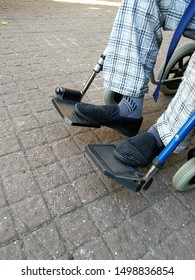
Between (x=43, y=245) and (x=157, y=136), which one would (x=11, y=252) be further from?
(x=157, y=136)

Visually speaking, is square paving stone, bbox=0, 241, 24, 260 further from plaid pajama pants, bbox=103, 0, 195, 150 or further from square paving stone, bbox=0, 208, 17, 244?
plaid pajama pants, bbox=103, 0, 195, 150

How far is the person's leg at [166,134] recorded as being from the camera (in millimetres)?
1066

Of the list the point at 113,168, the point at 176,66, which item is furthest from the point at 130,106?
the point at 176,66

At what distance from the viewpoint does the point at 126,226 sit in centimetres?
102

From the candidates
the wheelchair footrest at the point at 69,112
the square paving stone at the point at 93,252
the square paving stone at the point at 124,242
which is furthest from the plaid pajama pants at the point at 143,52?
the square paving stone at the point at 93,252

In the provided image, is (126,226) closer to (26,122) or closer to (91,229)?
(91,229)

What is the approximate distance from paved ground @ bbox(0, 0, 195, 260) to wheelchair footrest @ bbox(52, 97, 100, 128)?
0.17m

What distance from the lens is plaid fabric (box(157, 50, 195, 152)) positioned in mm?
1053

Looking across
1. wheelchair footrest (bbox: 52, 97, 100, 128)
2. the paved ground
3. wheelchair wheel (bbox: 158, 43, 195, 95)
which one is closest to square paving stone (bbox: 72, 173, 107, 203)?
the paved ground

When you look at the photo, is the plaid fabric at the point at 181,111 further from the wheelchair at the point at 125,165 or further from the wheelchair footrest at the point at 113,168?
the wheelchair footrest at the point at 113,168

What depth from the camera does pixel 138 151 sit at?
111 cm

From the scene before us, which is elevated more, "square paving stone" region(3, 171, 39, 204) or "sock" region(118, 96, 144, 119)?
"sock" region(118, 96, 144, 119)

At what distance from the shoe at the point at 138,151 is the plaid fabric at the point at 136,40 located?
237 mm

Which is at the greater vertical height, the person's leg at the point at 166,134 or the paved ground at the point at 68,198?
the person's leg at the point at 166,134
